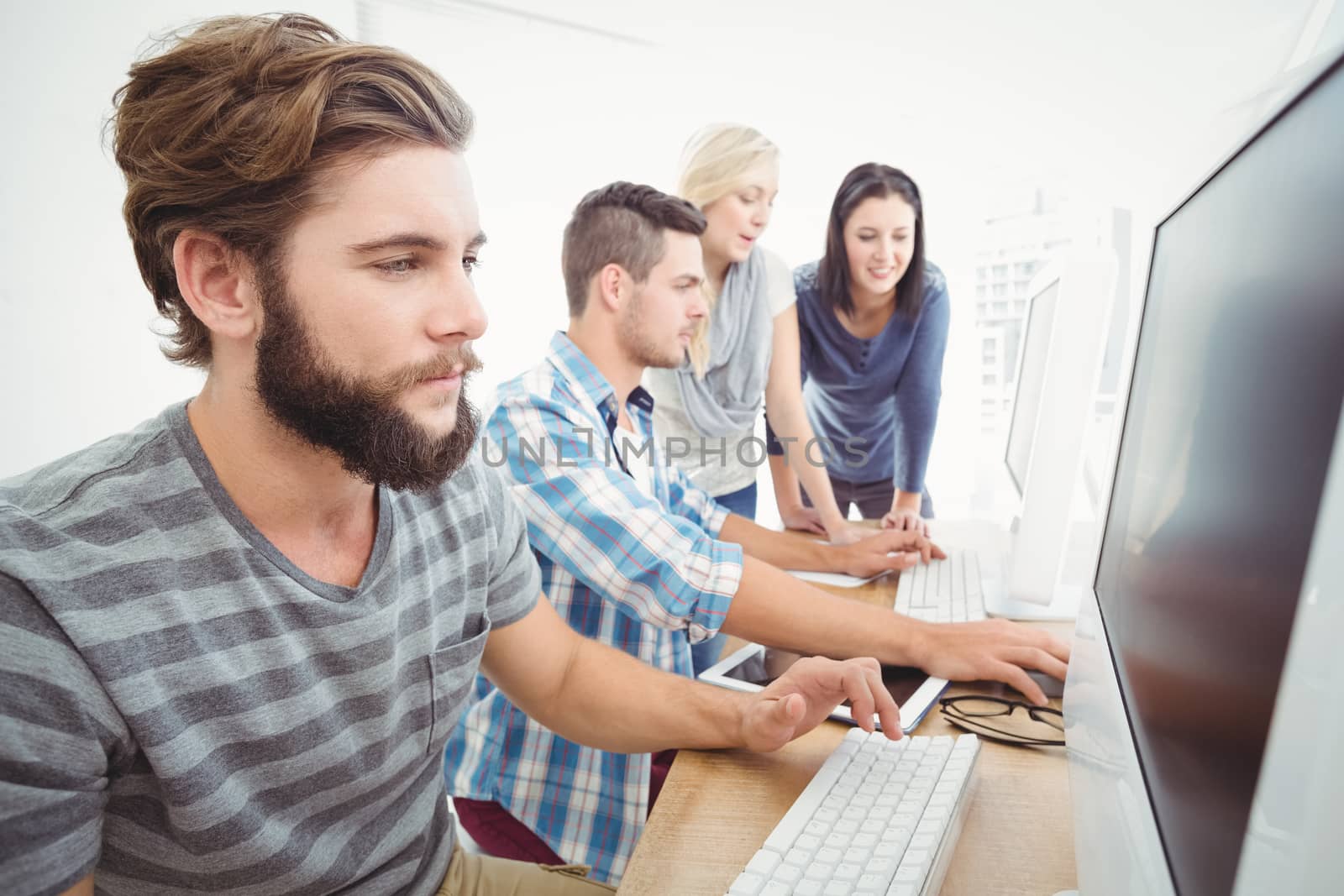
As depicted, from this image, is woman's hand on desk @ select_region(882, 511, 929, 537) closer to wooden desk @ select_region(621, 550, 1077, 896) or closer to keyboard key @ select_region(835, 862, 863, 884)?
wooden desk @ select_region(621, 550, 1077, 896)

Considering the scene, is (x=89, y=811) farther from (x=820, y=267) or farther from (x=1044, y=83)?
(x=1044, y=83)

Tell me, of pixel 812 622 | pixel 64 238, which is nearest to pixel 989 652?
pixel 812 622

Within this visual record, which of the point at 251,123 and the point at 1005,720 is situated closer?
the point at 251,123

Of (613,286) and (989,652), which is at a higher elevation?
(613,286)

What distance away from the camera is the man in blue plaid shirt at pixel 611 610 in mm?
951

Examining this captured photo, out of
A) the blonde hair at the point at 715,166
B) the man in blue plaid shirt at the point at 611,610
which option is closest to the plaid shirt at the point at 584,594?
the man in blue plaid shirt at the point at 611,610

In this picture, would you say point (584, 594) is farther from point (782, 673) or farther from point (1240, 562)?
point (1240, 562)

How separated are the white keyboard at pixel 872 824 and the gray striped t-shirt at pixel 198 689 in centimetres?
32

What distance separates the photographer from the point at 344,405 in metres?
0.67

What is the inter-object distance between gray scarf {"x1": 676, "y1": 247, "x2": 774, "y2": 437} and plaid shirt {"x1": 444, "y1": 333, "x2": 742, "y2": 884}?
2.44ft

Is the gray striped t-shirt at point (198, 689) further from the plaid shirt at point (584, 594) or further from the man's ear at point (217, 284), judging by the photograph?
the plaid shirt at point (584, 594)

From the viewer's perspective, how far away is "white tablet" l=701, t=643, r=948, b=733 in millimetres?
834

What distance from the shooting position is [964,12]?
303 centimetres

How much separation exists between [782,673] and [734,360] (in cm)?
109
